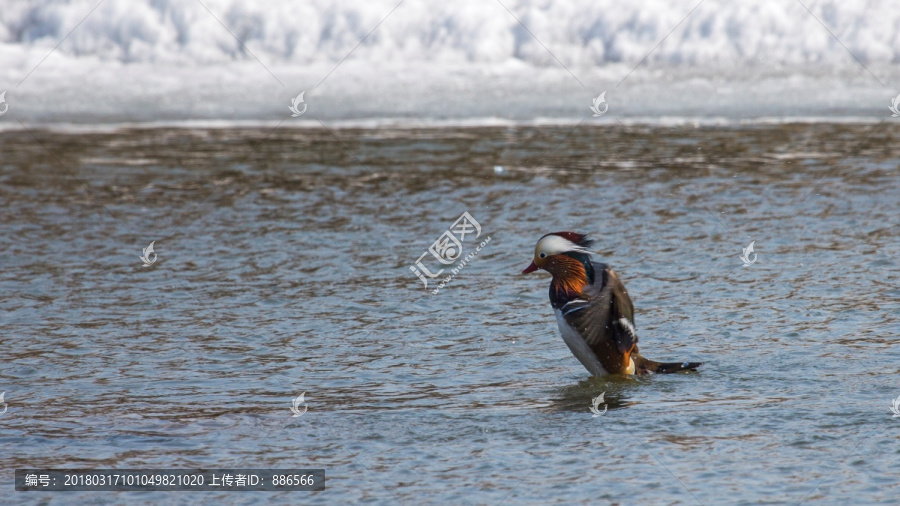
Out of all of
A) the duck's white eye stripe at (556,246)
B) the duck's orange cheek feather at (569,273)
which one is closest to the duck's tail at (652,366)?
the duck's orange cheek feather at (569,273)

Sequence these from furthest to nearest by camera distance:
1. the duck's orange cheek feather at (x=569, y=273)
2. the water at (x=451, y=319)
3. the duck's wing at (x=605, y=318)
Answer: the duck's orange cheek feather at (x=569, y=273)
the duck's wing at (x=605, y=318)
the water at (x=451, y=319)

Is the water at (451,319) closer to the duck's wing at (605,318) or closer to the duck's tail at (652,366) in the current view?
the duck's tail at (652,366)

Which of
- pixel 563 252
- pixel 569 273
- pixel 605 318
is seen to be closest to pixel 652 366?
pixel 605 318

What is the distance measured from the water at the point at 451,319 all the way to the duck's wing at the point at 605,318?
179mm

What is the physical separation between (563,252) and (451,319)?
1160 millimetres

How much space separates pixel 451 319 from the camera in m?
6.70

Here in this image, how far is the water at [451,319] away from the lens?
4.63m

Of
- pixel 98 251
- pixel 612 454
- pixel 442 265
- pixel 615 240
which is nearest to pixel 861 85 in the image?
pixel 615 240

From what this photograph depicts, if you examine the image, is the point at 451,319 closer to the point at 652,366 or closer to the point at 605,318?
the point at 605,318

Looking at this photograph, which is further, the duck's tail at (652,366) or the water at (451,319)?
the duck's tail at (652,366)

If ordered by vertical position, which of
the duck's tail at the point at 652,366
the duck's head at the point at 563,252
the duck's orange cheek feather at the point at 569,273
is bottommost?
the duck's tail at the point at 652,366

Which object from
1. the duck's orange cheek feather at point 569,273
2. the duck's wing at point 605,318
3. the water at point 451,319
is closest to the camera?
the water at point 451,319

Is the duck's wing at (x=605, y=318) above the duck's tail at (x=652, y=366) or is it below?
above

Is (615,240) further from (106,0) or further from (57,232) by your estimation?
(106,0)
